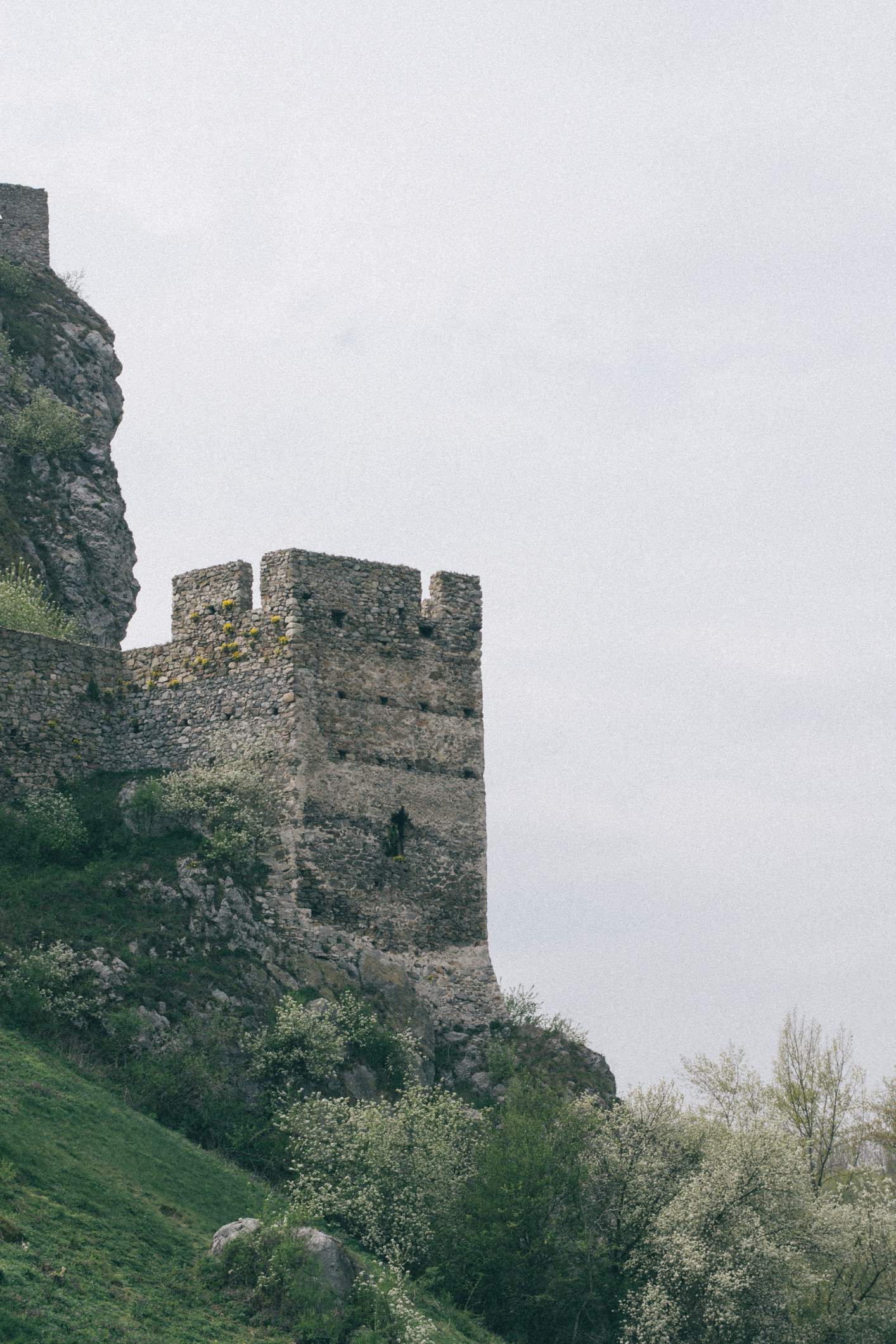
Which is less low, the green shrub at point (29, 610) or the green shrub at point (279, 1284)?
the green shrub at point (29, 610)

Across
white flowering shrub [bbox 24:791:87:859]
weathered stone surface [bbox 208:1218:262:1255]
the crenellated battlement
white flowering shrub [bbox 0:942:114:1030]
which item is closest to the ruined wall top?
the crenellated battlement

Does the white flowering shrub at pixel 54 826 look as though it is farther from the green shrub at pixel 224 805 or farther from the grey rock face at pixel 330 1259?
the grey rock face at pixel 330 1259

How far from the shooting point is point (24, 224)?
5816 cm

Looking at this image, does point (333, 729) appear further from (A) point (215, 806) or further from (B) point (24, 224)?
(B) point (24, 224)

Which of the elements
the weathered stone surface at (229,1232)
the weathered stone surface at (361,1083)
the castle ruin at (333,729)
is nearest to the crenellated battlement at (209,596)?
the castle ruin at (333,729)

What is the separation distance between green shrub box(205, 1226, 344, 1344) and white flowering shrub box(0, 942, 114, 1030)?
21.6 feet

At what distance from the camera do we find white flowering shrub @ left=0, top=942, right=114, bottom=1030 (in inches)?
1021

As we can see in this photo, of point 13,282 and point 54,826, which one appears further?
point 13,282

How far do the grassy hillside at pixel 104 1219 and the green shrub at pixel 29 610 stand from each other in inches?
564

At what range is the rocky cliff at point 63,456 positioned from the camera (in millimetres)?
46969

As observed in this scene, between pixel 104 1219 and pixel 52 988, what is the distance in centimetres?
677

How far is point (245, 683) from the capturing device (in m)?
34.6

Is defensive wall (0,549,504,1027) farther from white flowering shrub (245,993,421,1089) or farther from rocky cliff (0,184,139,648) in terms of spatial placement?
rocky cliff (0,184,139,648)

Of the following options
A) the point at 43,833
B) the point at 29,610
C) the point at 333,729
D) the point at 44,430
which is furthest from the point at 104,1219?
the point at 44,430
